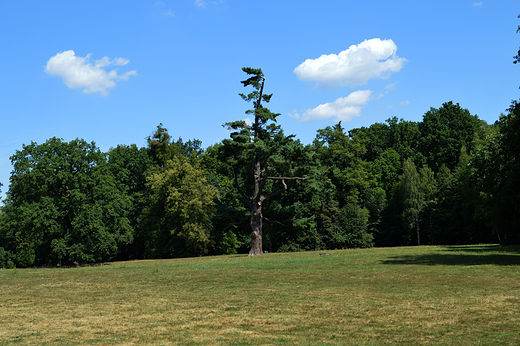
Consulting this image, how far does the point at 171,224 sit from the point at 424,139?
4709 centimetres

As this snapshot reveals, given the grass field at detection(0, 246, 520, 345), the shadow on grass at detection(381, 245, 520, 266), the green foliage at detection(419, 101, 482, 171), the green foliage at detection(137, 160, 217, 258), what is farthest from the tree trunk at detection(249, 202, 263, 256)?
the green foliage at detection(419, 101, 482, 171)

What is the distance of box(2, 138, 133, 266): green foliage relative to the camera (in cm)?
4372

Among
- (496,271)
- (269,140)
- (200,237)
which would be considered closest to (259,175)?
(269,140)

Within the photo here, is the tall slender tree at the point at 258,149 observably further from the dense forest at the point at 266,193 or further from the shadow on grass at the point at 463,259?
the shadow on grass at the point at 463,259

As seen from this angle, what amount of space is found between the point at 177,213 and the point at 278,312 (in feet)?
170

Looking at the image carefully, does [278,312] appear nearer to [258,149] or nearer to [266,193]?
[258,149]

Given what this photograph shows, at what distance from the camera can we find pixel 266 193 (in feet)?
195

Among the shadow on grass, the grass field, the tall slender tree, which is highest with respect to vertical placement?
the tall slender tree

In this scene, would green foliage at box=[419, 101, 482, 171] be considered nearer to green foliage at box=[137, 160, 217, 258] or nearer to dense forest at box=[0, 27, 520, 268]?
dense forest at box=[0, 27, 520, 268]

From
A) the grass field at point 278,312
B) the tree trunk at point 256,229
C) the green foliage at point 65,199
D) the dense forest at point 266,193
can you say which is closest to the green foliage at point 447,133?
the dense forest at point 266,193

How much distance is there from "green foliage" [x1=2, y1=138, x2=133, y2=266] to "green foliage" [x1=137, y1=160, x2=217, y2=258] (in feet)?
40.5

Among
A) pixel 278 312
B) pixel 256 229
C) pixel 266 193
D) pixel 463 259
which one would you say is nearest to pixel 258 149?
pixel 256 229

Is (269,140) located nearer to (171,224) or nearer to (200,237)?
(200,237)

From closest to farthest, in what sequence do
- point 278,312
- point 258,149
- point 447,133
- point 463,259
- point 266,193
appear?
point 278,312
point 463,259
point 258,149
point 266,193
point 447,133
